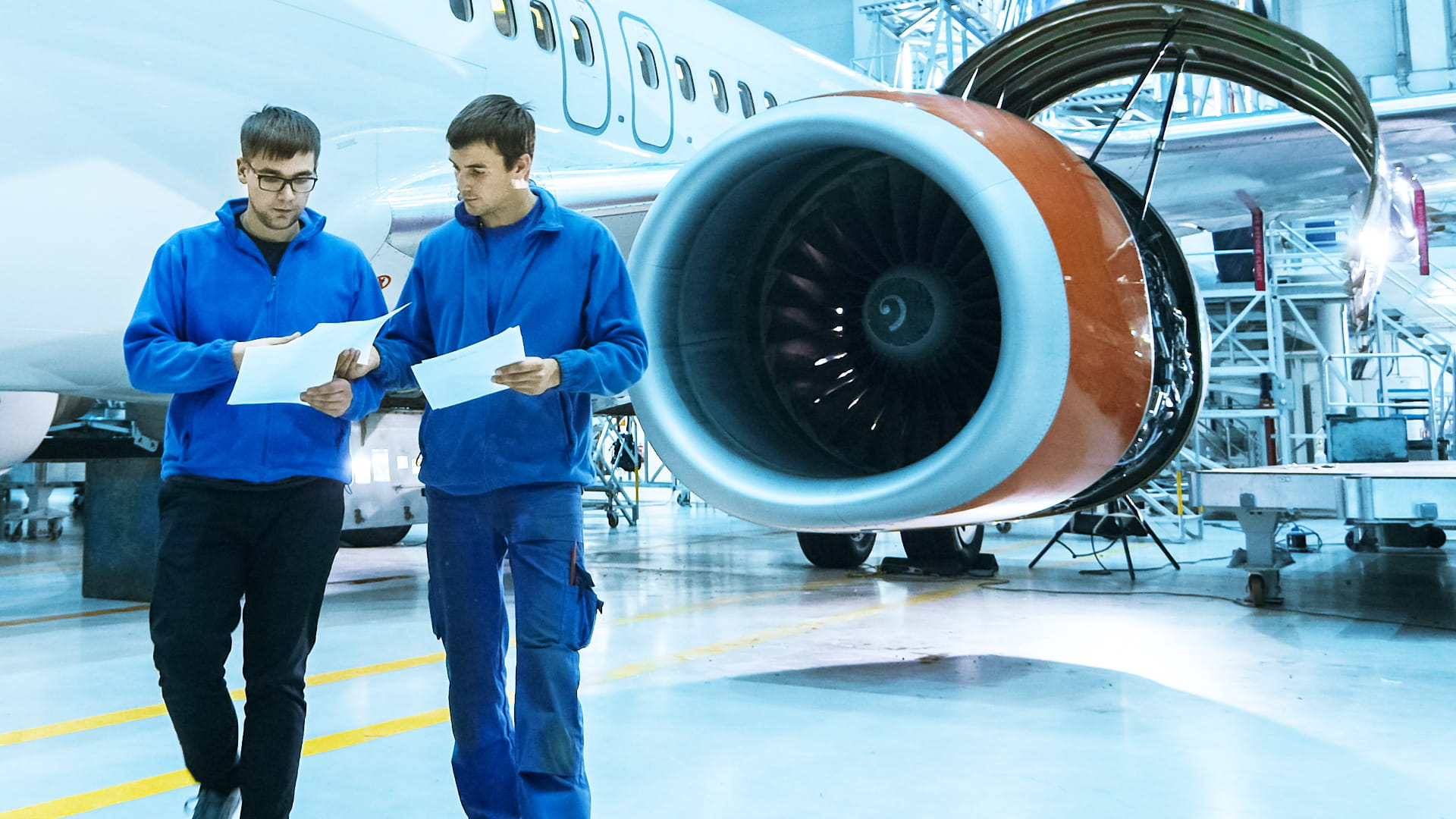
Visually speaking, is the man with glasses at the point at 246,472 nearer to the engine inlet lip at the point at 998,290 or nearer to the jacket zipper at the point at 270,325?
the jacket zipper at the point at 270,325

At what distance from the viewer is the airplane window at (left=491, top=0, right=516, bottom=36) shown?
15.7 ft

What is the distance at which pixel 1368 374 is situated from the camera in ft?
57.4

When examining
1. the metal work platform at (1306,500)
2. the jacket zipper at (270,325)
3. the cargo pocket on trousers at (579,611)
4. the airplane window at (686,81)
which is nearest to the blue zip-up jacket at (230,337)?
the jacket zipper at (270,325)

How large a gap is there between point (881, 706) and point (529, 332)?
172cm

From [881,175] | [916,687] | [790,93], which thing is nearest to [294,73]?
[881,175]

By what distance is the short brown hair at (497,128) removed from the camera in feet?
6.42

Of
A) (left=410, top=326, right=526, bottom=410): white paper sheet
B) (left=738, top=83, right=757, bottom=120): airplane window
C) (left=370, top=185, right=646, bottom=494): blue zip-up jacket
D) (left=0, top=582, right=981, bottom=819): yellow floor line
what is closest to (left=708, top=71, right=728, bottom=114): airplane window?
(left=738, top=83, right=757, bottom=120): airplane window

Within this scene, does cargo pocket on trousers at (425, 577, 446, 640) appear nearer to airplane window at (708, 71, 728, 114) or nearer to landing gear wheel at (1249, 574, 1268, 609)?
landing gear wheel at (1249, 574, 1268, 609)

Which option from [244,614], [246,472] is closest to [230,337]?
[246,472]

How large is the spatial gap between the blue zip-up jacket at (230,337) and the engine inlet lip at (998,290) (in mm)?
958

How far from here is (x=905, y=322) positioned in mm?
3139

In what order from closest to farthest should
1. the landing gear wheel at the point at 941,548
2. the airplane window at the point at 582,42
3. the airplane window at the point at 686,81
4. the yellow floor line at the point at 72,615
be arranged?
1. the yellow floor line at the point at 72,615
2. the airplane window at the point at 582,42
3. the airplane window at the point at 686,81
4. the landing gear wheel at the point at 941,548

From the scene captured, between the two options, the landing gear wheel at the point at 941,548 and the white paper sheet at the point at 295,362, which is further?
the landing gear wheel at the point at 941,548

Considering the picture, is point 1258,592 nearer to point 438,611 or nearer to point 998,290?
point 998,290
